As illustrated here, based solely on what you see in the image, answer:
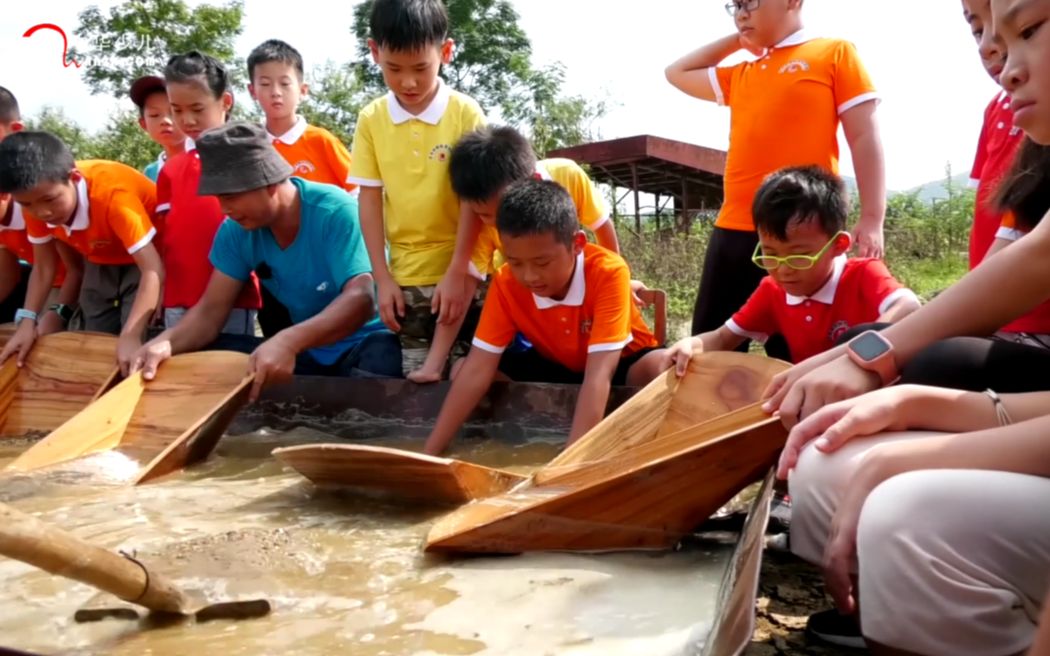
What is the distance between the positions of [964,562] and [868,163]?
2.65m

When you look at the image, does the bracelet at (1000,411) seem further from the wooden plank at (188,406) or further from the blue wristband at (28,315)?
the blue wristband at (28,315)

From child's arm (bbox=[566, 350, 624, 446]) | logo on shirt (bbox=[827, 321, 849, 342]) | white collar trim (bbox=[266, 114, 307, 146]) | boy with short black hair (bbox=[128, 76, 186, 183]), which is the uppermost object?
boy with short black hair (bbox=[128, 76, 186, 183])

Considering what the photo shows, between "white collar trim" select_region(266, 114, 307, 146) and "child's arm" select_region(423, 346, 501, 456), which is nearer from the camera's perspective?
"child's arm" select_region(423, 346, 501, 456)

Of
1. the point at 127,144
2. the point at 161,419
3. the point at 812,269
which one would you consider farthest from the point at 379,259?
the point at 127,144

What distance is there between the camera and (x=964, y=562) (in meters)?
1.36

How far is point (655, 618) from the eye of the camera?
82.0 inches

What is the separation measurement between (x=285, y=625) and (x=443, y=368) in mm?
2201

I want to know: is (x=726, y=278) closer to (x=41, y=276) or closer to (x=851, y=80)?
(x=851, y=80)

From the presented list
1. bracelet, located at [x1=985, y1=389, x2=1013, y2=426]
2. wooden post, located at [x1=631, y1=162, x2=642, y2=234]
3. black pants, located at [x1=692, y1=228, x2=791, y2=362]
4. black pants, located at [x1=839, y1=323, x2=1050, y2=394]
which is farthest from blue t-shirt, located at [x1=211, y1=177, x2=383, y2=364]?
wooden post, located at [x1=631, y1=162, x2=642, y2=234]

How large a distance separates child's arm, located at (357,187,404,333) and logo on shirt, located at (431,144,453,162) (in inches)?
12.1

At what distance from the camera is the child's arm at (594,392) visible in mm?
3447

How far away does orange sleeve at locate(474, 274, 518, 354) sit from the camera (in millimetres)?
3785

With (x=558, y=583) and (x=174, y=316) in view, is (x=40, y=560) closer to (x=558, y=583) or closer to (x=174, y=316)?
(x=558, y=583)

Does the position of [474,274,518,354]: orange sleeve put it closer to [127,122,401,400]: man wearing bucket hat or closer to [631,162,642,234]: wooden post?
[127,122,401,400]: man wearing bucket hat
